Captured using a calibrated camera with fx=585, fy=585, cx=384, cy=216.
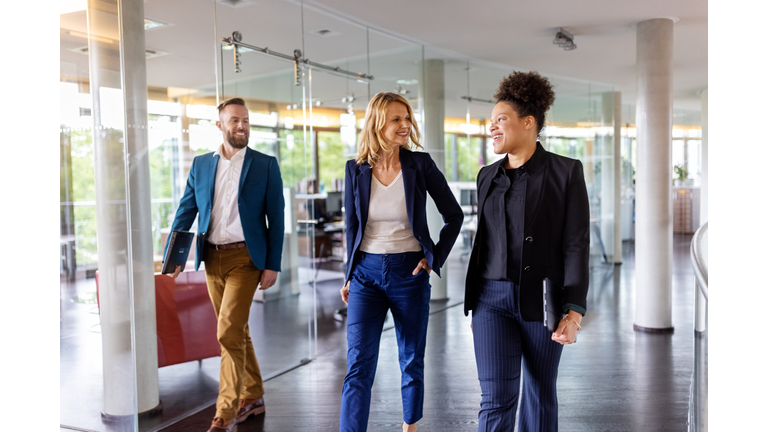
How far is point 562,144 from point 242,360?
7558 mm

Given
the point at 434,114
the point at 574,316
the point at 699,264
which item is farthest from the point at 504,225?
the point at 434,114

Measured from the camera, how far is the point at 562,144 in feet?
31.8

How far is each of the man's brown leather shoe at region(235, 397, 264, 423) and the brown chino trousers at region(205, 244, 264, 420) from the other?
0.26 meters

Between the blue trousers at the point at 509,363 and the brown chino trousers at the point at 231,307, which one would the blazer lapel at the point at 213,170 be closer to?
the brown chino trousers at the point at 231,307

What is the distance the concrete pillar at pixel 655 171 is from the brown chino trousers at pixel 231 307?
14.0 feet

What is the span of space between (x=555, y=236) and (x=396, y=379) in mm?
2592

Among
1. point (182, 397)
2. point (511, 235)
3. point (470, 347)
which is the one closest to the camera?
point (511, 235)

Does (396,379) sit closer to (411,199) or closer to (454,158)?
(411,199)

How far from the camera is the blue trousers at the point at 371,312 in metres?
2.82

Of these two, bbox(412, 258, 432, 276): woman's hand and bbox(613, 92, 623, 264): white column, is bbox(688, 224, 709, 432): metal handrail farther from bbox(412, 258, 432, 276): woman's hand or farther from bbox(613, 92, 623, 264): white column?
bbox(613, 92, 623, 264): white column

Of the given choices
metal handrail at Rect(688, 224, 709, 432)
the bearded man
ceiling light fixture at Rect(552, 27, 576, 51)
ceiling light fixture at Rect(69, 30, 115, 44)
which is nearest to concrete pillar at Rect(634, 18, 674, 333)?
ceiling light fixture at Rect(552, 27, 576, 51)

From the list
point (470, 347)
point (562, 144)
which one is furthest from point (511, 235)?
point (562, 144)

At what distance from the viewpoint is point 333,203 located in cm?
808
